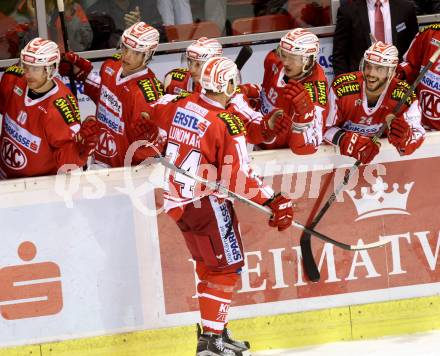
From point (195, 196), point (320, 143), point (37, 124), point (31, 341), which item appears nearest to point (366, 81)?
point (320, 143)

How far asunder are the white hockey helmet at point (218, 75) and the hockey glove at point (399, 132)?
85cm

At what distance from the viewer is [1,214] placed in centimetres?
585

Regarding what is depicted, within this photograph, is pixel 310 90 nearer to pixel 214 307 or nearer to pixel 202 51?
pixel 202 51

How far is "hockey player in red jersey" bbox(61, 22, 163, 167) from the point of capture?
6.32m

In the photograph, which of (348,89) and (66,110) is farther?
(348,89)

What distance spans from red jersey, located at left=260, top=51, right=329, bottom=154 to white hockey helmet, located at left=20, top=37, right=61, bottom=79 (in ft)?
3.78

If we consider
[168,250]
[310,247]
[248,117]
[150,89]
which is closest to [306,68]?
[248,117]

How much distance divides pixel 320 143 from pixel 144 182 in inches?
34.7

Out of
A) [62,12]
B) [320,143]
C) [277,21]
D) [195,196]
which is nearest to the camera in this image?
[195,196]

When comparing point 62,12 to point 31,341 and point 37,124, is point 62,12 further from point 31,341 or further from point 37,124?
point 31,341

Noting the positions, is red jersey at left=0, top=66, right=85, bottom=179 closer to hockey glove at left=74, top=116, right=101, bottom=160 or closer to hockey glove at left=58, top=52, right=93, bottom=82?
hockey glove at left=74, top=116, right=101, bottom=160

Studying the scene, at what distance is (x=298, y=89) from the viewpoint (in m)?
5.96

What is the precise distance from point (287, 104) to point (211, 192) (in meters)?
0.88

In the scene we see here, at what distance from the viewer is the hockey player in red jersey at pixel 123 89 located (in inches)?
249
